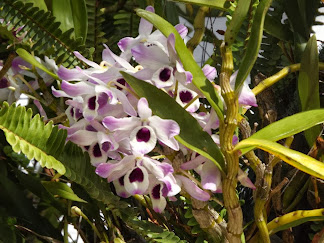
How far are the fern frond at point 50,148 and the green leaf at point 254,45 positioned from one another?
173 millimetres

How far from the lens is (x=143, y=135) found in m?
0.51

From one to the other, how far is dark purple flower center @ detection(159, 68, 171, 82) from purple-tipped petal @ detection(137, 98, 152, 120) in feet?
0.13

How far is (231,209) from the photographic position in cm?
56

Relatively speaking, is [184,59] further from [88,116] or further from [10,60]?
[10,60]

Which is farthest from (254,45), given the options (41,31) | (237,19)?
(41,31)

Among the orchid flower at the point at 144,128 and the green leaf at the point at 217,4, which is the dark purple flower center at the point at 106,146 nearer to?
the orchid flower at the point at 144,128

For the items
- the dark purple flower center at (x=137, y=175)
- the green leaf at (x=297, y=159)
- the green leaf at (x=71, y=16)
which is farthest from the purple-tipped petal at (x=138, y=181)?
the green leaf at (x=71, y=16)

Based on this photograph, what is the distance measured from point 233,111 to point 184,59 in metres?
0.07

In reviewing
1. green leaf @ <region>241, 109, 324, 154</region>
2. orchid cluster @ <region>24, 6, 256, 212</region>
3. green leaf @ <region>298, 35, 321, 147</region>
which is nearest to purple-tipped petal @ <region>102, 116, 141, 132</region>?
orchid cluster @ <region>24, 6, 256, 212</region>

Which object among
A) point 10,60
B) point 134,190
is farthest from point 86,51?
point 134,190

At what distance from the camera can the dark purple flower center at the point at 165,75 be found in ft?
1.72

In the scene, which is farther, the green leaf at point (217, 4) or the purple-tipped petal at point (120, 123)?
the green leaf at point (217, 4)

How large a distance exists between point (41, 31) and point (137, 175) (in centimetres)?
21

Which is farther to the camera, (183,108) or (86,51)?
(86,51)
